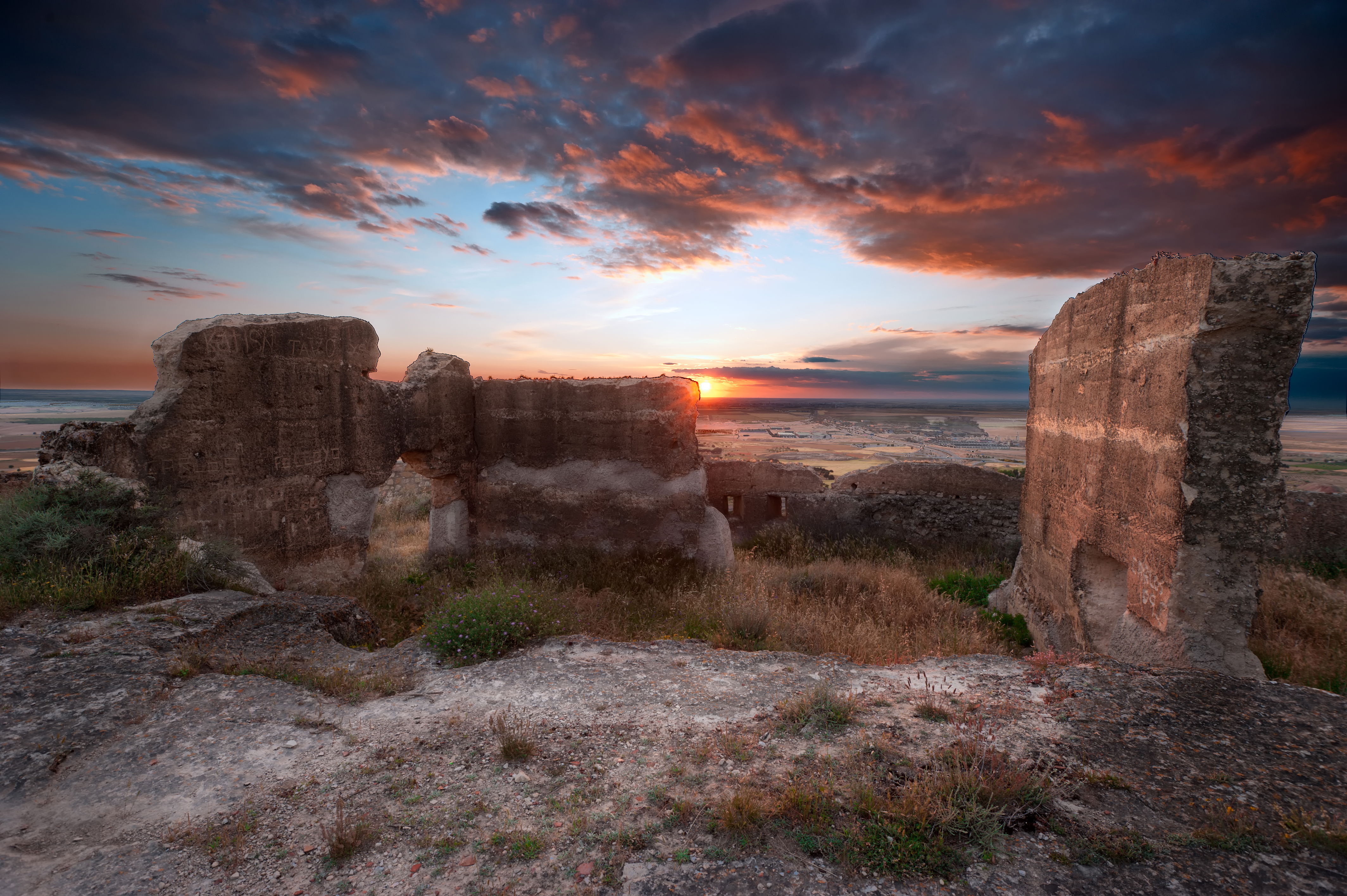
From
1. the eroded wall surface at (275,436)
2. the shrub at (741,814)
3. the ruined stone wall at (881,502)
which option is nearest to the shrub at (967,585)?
the ruined stone wall at (881,502)

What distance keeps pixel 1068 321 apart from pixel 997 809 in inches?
204

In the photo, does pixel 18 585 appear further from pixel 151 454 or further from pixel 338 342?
pixel 338 342

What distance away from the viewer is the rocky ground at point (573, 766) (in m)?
2.27

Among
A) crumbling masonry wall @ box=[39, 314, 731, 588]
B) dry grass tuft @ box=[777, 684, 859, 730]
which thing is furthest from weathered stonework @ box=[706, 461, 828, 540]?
dry grass tuft @ box=[777, 684, 859, 730]

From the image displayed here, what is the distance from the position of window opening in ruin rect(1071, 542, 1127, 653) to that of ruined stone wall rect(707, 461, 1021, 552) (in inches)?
197

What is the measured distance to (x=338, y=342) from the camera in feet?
21.6

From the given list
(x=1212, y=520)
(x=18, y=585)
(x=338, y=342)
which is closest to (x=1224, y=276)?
(x=1212, y=520)

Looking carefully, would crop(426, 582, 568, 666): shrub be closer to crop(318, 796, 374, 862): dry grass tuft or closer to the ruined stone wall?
crop(318, 796, 374, 862): dry grass tuft

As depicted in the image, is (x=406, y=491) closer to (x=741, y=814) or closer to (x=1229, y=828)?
(x=741, y=814)

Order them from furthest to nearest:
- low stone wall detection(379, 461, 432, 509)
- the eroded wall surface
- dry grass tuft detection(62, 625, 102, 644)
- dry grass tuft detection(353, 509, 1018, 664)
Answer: low stone wall detection(379, 461, 432, 509) → the eroded wall surface → dry grass tuft detection(353, 509, 1018, 664) → dry grass tuft detection(62, 625, 102, 644)

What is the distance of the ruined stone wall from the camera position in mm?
10422

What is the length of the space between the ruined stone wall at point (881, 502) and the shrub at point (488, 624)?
6518 millimetres

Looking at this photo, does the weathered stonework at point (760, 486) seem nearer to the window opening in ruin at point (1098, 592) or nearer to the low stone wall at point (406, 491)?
the window opening in ruin at point (1098, 592)

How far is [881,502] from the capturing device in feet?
35.9
